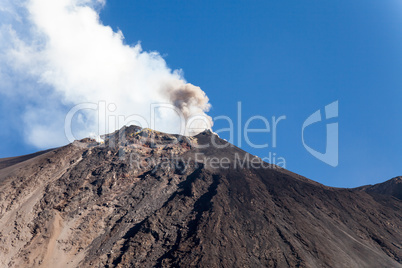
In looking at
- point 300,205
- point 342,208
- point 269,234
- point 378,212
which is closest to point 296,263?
point 269,234

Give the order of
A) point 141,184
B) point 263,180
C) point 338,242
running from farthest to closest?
point 263,180 → point 141,184 → point 338,242

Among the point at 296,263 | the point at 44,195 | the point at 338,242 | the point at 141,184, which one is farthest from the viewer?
the point at 141,184

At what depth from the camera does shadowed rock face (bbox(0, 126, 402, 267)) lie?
119 ft

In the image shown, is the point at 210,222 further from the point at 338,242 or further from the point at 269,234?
the point at 338,242

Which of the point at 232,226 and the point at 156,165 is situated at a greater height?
the point at 156,165

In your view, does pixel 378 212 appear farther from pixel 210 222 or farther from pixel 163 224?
pixel 163 224

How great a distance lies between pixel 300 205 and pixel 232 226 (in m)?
13.8

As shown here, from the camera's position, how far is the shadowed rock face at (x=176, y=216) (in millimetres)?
36188

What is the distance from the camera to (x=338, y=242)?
3919cm

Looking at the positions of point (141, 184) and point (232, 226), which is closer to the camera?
point (232, 226)

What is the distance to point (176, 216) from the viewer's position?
43688 mm

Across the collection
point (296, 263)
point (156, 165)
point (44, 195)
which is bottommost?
point (296, 263)

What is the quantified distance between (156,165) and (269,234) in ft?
88.3

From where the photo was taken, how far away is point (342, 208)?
48.6 metres
